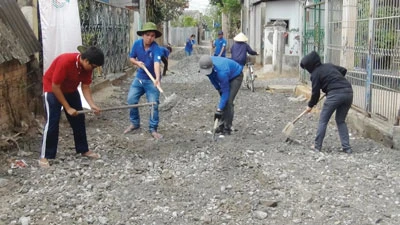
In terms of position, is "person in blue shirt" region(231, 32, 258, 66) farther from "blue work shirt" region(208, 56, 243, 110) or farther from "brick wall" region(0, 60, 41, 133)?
"brick wall" region(0, 60, 41, 133)

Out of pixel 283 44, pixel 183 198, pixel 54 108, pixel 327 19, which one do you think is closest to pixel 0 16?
pixel 54 108

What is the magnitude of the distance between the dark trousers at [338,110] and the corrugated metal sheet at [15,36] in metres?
4.10

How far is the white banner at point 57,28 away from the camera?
789 centimetres

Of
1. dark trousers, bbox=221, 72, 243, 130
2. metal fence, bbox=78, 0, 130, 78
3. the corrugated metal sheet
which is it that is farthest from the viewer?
metal fence, bbox=78, 0, 130, 78

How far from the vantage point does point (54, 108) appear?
19.6 ft

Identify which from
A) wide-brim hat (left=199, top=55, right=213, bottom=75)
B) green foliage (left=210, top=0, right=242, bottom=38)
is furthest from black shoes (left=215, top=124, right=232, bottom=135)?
green foliage (left=210, top=0, right=242, bottom=38)

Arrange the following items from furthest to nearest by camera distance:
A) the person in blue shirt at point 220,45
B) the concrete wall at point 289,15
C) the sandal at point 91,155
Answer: the concrete wall at point 289,15 < the person in blue shirt at point 220,45 < the sandal at point 91,155

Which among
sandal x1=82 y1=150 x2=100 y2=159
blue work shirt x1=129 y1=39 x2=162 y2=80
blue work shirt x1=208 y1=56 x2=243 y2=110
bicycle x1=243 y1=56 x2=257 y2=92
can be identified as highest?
blue work shirt x1=129 y1=39 x2=162 y2=80

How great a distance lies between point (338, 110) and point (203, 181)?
7.96 ft

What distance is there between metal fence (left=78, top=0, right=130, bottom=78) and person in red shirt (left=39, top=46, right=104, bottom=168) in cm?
533

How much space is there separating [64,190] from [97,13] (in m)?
8.71

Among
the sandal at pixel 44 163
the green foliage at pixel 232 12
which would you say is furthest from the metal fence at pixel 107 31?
the green foliage at pixel 232 12

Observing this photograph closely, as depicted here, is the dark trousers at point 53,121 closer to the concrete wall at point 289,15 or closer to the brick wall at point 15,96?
the brick wall at point 15,96

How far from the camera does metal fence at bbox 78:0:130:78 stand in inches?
471
